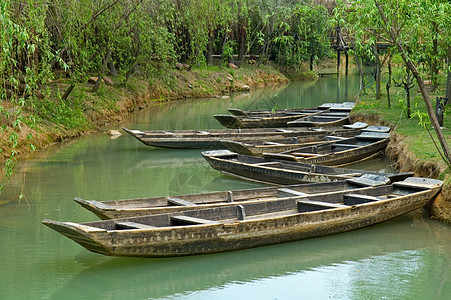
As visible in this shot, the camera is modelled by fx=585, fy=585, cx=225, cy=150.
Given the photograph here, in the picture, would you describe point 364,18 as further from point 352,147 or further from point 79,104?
point 79,104

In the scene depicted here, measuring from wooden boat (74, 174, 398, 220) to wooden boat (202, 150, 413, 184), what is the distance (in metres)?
0.62

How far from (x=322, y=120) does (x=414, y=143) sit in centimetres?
594

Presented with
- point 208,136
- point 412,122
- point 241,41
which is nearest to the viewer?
point 412,122

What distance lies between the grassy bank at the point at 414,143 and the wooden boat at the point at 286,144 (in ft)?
2.33

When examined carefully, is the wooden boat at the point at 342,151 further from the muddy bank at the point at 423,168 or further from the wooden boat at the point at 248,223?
the wooden boat at the point at 248,223

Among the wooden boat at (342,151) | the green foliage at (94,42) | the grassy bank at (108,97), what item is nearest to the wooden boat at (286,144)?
the wooden boat at (342,151)

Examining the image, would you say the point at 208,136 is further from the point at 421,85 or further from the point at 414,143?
the point at 421,85

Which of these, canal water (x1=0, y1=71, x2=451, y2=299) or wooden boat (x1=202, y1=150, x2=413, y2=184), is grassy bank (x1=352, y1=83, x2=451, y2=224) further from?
wooden boat (x1=202, y1=150, x2=413, y2=184)

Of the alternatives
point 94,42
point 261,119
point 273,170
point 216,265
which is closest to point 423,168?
point 273,170

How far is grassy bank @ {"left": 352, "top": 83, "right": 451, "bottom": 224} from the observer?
30.2 feet

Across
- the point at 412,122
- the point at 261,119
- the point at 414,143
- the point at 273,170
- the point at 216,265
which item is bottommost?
the point at 216,265

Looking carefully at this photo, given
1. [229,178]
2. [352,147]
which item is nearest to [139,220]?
[229,178]

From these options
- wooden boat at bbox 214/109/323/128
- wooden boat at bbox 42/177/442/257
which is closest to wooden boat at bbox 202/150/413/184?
wooden boat at bbox 42/177/442/257

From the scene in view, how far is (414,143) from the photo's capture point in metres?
12.0
